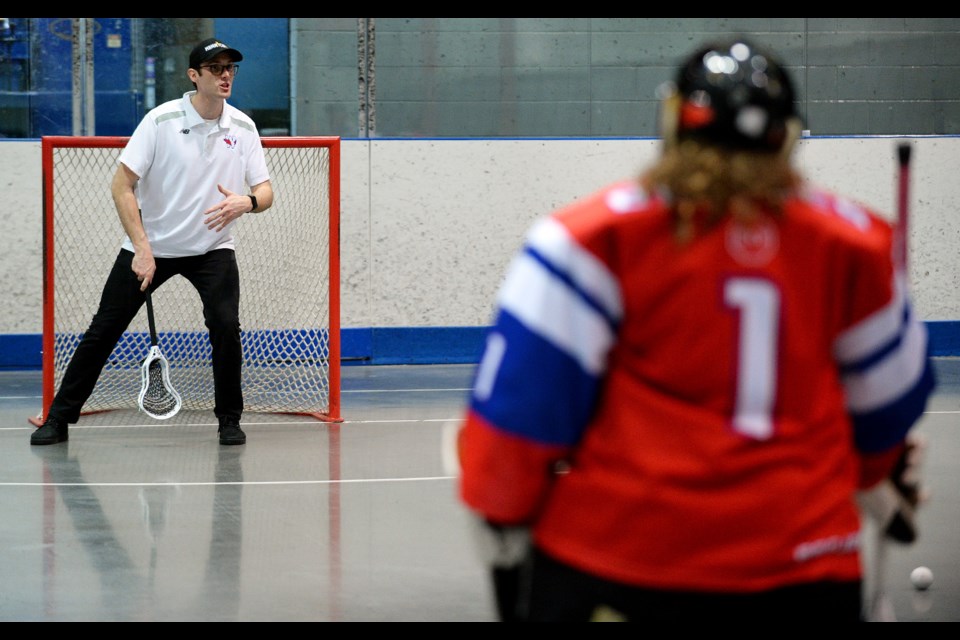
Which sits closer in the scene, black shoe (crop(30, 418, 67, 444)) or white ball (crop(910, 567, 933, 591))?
white ball (crop(910, 567, 933, 591))

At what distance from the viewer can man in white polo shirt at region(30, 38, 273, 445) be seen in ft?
20.3

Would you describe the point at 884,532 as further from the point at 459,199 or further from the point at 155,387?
the point at 459,199

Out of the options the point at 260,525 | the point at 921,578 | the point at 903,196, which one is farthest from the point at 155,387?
the point at 903,196

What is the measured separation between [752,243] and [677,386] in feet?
0.67

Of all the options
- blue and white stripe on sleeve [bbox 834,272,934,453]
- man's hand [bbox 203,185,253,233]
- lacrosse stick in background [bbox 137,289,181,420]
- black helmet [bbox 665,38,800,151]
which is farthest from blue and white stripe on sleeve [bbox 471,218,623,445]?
lacrosse stick in background [bbox 137,289,181,420]

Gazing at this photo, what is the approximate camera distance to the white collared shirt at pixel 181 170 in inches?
245

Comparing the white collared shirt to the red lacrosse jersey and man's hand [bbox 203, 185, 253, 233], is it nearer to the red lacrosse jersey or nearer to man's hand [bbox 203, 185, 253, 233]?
man's hand [bbox 203, 185, 253, 233]

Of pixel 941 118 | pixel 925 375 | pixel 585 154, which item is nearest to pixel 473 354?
pixel 585 154

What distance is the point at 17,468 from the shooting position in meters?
5.79

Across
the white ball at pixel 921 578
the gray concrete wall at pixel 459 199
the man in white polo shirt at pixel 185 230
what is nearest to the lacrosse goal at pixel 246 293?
the gray concrete wall at pixel 459 199

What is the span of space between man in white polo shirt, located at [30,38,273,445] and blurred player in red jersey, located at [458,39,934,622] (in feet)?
14.9

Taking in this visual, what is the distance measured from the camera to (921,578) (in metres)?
3.87

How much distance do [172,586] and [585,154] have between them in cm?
630
